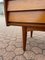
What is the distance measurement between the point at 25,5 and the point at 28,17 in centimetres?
14

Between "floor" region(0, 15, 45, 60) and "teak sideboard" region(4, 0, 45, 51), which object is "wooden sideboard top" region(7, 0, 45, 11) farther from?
"floor" region(0, 15, 45, 60)

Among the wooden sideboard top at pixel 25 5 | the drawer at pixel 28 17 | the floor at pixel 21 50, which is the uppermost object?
the wooden sideboard top at pixel 25 5

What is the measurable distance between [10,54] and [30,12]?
716 mm

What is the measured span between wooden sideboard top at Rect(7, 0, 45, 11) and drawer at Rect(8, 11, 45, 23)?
60 mm

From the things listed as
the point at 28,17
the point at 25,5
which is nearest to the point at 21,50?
the point at 28,17

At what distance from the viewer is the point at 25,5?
1.08 m

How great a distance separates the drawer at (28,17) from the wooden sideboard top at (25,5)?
0.20ft

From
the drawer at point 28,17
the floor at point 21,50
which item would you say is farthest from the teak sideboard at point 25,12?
the floor at point 21,50

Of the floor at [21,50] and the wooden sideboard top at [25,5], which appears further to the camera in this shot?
the floor at [21,50]

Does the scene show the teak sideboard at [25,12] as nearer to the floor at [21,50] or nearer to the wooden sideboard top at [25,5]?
the wooden sideboard top at [25,5]

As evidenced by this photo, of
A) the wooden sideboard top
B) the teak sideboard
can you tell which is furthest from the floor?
the wooden sideboard top

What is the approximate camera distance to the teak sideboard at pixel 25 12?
3.46 feet

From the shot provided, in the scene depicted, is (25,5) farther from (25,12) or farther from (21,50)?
(21,50)

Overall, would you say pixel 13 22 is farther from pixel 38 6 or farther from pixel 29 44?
pixel 29 44
